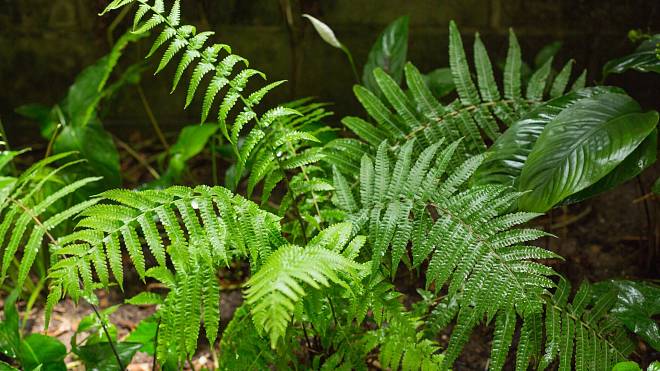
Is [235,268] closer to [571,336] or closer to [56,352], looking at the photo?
[56,352]

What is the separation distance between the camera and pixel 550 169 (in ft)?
5.13

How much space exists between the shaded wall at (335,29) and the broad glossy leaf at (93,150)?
21.3 inches

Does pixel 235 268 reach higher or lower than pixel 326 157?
lower

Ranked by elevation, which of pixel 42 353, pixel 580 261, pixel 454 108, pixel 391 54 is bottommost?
pixel 42 353

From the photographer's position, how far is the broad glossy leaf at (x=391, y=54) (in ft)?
7.27

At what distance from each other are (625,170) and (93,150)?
5.21ft

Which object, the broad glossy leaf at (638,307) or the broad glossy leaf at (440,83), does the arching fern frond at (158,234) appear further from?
the broad glossy leaf at (440,83)

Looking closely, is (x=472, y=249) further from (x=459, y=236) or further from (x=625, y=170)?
(x=625, y=170)

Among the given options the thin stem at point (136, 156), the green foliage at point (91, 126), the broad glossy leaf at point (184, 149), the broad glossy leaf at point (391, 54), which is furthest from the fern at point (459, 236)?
the thin stem at point (136, 156)

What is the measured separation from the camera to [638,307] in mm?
1629

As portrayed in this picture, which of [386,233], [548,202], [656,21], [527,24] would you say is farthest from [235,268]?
[656,21]

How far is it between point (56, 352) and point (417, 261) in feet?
3.19

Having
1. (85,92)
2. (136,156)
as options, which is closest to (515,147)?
(85,92)

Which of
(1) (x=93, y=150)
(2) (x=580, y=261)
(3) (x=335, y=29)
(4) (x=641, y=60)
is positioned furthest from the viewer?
(3) (x=335, y=29)
